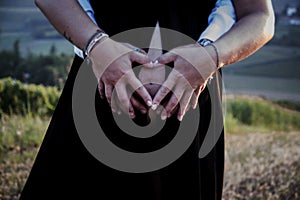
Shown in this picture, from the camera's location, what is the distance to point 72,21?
42.2 inches

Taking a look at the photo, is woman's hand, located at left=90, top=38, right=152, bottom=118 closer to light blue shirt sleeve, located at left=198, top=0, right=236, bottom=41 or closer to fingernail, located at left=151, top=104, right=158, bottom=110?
fingernail, located at left=151, top=104, right=158, bottom=110

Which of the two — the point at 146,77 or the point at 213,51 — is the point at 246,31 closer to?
the point at 213,51

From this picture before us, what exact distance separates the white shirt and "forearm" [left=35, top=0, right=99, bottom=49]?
0.06m

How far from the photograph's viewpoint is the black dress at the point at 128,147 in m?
1.14

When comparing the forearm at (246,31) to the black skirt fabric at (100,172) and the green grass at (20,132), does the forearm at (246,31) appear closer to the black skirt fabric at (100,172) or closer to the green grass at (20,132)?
the black skirt fabric at (100,172)

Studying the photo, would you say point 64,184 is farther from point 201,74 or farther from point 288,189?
point 288,189

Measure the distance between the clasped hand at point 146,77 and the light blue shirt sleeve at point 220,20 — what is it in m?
0.09

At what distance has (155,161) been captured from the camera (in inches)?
45.3

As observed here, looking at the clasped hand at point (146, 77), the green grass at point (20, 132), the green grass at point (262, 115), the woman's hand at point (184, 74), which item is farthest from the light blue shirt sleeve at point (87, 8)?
the green grass at point (262, 115)

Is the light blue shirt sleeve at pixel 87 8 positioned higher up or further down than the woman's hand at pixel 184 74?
higher up

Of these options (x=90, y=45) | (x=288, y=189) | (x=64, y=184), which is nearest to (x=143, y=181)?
(x=64, y=184)

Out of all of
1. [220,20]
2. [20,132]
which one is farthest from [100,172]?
[20,132]

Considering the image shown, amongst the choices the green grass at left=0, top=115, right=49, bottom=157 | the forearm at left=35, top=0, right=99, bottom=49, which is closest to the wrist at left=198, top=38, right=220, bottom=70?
the forearm at left=35, top=0, right=99, bottom=49

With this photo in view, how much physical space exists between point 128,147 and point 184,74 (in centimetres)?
24
